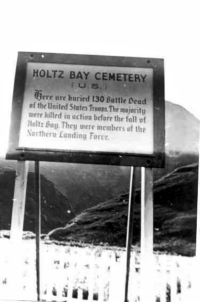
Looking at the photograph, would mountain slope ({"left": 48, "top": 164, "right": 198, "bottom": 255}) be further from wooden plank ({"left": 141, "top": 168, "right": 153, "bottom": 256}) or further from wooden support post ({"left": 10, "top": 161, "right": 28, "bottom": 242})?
wooden support post ({"left": 10, "top": 161, "right": 28, "bottom": 242})

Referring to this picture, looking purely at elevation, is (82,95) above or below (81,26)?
below

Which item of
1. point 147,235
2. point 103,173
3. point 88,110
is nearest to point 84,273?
point 147,235

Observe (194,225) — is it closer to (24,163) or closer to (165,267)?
(165,267)

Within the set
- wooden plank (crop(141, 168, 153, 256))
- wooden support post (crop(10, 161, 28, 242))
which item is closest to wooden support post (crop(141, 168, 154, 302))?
wooden plank (crop(141, 168, 153, 256))

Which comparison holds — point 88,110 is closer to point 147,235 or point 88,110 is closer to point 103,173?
point 103,173

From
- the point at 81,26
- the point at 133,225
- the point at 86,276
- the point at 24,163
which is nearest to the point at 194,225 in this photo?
the point at 133,225

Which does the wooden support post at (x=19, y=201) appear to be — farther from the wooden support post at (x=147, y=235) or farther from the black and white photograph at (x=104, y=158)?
the wooden support post at (x=147, y=235)

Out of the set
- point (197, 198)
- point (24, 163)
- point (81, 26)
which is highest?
point (81, 26)
